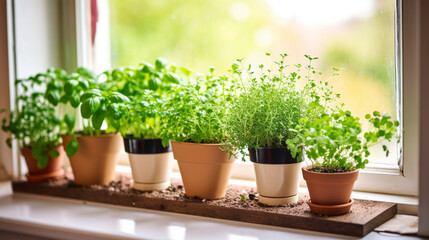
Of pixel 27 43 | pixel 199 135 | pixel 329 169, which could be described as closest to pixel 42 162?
pixel 27 43

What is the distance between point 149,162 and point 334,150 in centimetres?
Result: 66

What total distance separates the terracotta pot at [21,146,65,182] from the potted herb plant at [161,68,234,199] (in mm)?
611

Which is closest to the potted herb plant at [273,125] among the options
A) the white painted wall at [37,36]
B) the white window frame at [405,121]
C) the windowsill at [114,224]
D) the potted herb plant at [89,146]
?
the windowsill at [114,224]

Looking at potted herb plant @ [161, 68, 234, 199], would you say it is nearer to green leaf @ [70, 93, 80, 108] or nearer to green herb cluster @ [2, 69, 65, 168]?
green leaf @ [70, 93, 80, 108]

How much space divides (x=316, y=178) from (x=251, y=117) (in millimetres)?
248

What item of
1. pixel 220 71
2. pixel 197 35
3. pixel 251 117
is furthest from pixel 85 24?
pixel 251 117

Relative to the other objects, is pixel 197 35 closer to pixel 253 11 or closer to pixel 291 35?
pixel 253 11

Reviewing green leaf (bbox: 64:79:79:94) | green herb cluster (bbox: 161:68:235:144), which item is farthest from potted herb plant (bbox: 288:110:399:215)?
green leaf (bbox: 64:79:79:94)

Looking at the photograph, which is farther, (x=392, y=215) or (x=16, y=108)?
(x=16, y=108)

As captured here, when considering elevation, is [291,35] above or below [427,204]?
above

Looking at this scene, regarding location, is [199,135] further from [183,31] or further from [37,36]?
[37,36]

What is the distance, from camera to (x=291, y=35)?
1.64 meters

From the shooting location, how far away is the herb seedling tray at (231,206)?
1.25 meters

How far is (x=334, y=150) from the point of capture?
4.02 feet
